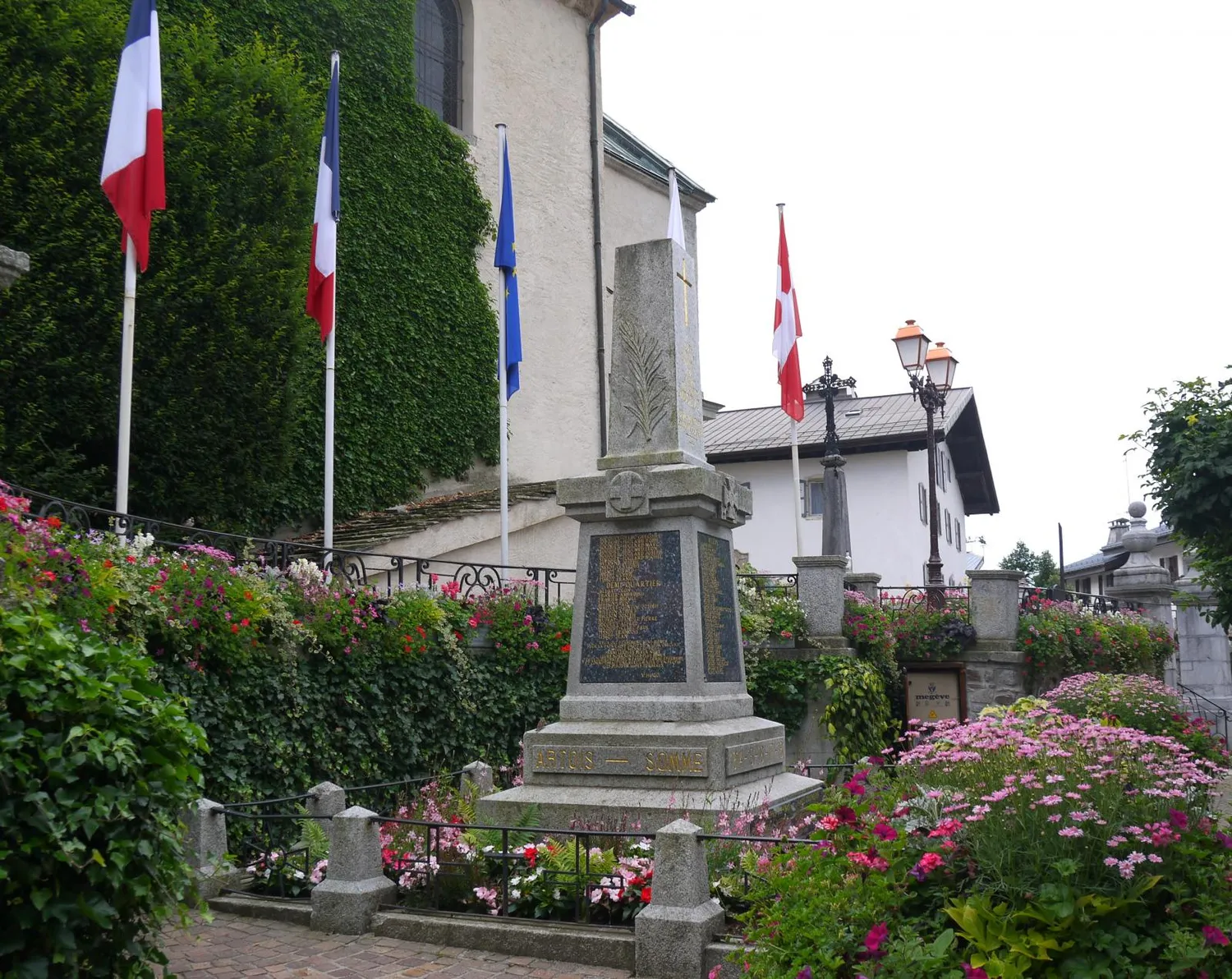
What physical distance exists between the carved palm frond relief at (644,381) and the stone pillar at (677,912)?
3.72 m

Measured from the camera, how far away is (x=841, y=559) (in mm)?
14883

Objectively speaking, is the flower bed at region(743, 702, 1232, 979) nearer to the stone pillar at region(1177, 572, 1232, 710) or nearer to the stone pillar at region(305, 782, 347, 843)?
the stone pillar at region(305, 782, 347, 843)

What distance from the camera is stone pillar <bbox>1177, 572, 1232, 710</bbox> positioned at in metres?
20.5

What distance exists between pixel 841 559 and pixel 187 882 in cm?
1136

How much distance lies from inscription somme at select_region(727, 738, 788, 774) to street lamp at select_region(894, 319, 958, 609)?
857 centimetres

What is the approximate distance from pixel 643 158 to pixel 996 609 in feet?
48.7

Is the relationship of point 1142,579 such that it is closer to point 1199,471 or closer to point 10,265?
point 1199,471

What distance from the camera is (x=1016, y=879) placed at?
4.46 meters

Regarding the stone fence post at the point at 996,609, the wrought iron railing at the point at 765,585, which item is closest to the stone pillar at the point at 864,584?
the wrought iron railing at the point at 765,585

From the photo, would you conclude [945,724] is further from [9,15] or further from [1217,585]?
[9,15]

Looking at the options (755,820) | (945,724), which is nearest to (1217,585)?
(945,724)

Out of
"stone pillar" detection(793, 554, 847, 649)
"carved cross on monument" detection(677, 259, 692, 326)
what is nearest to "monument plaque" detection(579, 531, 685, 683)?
"carved cross on monument" detection(677, 259, 692, 326)

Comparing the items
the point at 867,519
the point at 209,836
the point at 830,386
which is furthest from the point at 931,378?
the point at 867,519

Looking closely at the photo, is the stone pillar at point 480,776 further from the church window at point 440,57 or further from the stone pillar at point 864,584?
the church window at point 440,57
